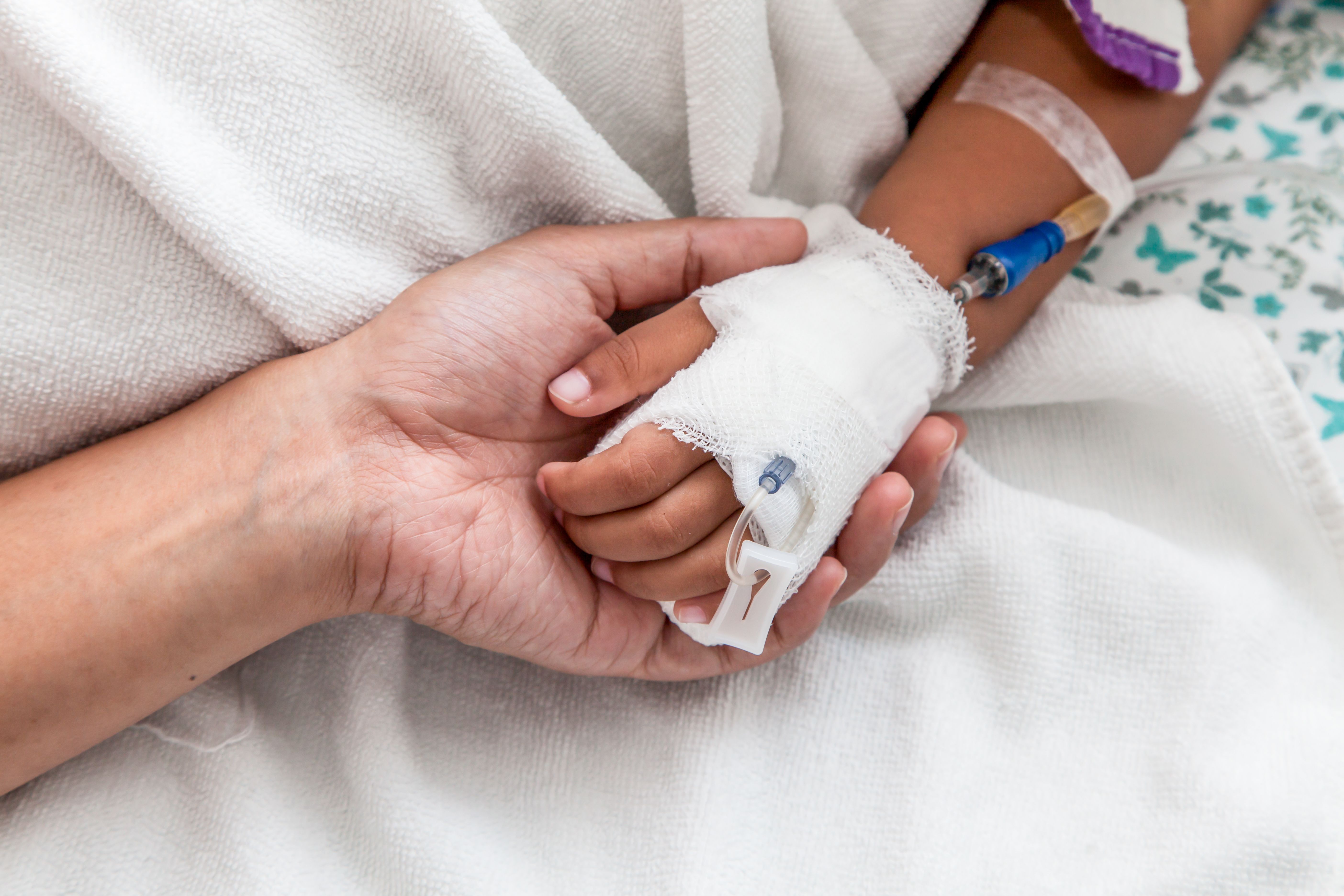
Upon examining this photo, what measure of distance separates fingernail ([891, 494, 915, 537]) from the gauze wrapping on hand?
40mm

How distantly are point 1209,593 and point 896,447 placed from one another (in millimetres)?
337

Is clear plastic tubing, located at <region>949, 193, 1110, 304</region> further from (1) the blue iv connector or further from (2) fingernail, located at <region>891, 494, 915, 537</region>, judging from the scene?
(2) fingernail, located at <region>891, 494, 915, 537</region>

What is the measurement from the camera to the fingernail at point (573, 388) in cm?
74

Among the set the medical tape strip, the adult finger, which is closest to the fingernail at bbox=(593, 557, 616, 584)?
the adult finger

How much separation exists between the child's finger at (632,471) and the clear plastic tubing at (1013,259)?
12.5 inches

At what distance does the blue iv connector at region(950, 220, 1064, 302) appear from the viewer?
0.81 metres

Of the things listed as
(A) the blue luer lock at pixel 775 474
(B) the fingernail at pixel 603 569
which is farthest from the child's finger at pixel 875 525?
(B) the fingernail at pixel 603 569

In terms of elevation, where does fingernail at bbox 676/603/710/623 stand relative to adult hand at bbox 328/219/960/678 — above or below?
below

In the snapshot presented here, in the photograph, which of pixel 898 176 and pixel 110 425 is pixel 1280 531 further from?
pixel 110 425

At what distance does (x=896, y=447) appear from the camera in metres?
0.79

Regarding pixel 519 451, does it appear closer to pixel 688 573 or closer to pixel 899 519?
pixel 688 573

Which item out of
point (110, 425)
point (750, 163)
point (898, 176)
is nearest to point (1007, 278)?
point (898, 176)

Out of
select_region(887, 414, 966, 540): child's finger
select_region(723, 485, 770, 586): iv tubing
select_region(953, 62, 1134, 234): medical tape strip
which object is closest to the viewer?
select_region(723, 485, 770, 586): iv tubing

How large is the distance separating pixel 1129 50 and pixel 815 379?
1.77 ft
